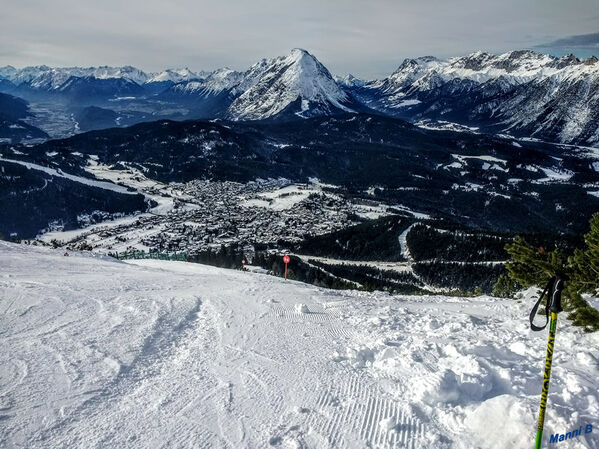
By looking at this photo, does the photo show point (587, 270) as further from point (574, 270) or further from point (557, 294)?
point (557, 294)

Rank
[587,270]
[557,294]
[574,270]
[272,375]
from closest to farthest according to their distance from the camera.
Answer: [557,294] → [272,375] → [587,270] → [574,270]

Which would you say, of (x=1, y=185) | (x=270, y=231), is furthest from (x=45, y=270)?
(x=1, y=185)

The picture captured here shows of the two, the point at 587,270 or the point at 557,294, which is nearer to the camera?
the point at 557,294

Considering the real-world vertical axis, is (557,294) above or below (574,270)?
above

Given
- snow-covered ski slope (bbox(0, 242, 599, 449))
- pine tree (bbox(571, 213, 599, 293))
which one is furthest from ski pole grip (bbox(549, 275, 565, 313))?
pine tree (bbox(571, 213, 599, 293))

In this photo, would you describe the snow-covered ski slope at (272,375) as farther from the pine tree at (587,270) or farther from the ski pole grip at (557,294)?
the ski pole grip at (557,294)

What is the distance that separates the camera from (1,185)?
173750 mm

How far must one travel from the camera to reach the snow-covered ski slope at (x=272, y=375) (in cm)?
706

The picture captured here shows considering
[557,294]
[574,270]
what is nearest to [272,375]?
[557,294]

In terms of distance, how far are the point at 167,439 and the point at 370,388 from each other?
424 centimetres

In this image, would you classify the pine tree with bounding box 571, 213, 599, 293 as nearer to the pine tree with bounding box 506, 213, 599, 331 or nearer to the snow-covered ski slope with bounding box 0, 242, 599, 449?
the pine tree with bounding box 506, 213, 599, 331

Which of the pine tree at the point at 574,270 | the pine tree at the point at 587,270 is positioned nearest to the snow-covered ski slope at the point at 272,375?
the pine tree at the point at 574,270

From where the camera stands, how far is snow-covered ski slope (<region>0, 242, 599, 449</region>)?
706cm

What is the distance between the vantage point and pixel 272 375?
9.43m
